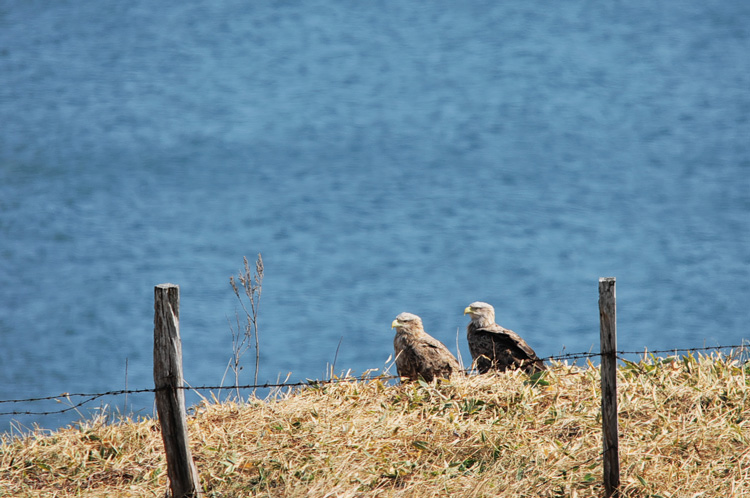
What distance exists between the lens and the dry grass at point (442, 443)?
3.51m

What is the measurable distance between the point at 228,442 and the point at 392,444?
82 centimetres

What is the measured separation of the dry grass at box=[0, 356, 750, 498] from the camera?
3.51 metres

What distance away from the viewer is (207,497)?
3.45 meters

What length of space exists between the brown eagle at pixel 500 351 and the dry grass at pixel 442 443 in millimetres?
168

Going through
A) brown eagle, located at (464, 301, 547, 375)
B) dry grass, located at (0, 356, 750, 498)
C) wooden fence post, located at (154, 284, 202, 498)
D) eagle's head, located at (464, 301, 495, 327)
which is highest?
wooden fence post, located at (154, 284, 202, 498)

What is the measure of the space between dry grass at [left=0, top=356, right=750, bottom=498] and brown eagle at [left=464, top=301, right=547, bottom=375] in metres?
0.17

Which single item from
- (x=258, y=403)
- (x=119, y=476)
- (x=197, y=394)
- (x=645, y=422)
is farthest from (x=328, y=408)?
(x=645, y=422)

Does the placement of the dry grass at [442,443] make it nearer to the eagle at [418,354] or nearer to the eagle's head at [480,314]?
the eagle at [418,354]

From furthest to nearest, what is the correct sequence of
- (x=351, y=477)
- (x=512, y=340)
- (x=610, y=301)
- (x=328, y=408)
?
(x=512, y=340), (x=328, y=408), (x=351, y=477), (x=610, y=301)

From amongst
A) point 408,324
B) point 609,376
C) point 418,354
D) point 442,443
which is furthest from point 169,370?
point 408,324

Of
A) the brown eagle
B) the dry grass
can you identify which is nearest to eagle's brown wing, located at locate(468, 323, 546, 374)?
the brown eagle

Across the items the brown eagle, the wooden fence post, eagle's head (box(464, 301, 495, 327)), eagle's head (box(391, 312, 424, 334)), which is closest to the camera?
the wooden fence post

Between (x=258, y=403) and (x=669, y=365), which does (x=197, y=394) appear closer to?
(x=258, y=403)

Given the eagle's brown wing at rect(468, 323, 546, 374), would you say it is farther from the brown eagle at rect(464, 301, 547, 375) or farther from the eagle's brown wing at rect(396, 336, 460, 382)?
the eagle's brown wing at rect(396, 336, 460, 382)
